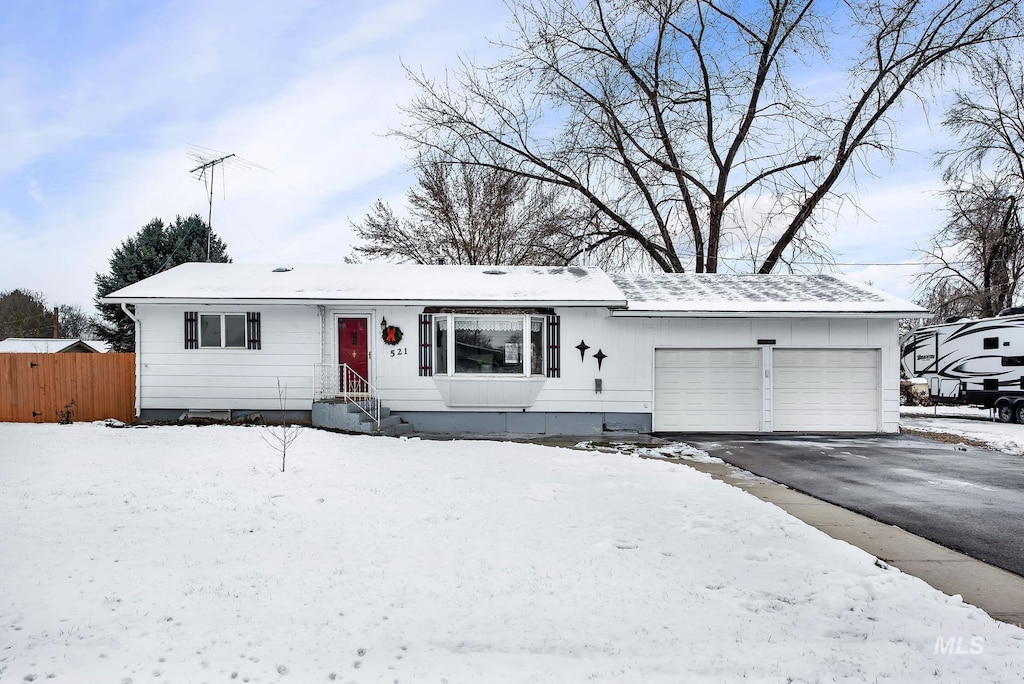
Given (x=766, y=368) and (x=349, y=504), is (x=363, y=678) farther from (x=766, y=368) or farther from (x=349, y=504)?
(x=766, y=368)

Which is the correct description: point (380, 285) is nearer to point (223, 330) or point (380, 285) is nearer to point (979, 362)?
point (223, 330)

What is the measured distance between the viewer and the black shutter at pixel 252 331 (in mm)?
12727

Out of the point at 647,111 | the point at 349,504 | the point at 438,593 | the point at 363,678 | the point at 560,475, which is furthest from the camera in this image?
the point at 647,111

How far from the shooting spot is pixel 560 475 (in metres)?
7.92

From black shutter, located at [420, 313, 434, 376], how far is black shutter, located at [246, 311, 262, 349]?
11.7ft

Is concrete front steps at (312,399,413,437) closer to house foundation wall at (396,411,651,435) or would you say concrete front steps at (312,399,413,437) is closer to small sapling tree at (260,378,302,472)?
small sapling tree at (260,378,302,472)

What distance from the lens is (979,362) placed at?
1667cm

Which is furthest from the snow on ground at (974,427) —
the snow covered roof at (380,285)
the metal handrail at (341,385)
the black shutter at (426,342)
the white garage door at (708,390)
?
the metal handrail at (341,385)

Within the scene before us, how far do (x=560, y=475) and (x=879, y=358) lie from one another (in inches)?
369

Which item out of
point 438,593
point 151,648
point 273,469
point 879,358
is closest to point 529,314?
point 273,469

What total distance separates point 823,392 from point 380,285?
10.5m

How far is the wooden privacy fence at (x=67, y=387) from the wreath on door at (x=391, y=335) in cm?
617


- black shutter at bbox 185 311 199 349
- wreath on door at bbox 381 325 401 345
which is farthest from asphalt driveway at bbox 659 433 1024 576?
black shutter at bbox 185 311 199 349

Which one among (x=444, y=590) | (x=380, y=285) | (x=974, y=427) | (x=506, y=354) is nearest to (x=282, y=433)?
(x=380, y=285)
